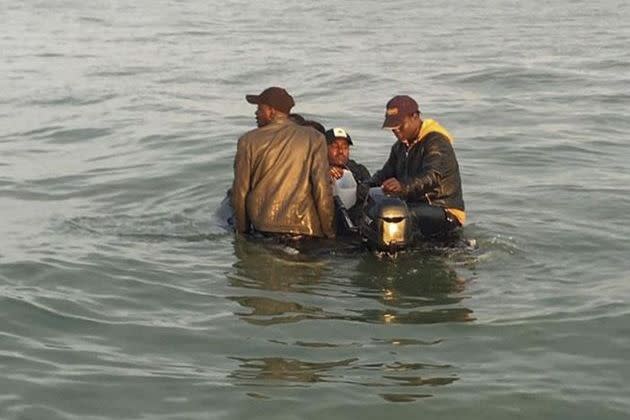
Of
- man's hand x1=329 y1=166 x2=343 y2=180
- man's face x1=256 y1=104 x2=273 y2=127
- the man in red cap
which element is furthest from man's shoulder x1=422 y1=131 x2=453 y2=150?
man's face x1=256 y1=104 x2=273 y2=127

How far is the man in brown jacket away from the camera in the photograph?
1059cm

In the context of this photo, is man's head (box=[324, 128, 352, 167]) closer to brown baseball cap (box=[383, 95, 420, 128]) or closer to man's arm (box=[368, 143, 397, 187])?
man's arm (box=[368, 143, 397, 187])

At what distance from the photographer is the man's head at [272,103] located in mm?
10555

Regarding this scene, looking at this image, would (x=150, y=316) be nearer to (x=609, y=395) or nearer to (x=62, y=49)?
(x=609, y=395)

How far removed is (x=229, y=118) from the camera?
20.3 metres

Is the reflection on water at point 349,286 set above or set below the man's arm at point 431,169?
below

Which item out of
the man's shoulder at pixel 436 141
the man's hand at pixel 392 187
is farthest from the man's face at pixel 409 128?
the man's hand at pixel 392 187

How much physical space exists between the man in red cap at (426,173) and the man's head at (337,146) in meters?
0.65

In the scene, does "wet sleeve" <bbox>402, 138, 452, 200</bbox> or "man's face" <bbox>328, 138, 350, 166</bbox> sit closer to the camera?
"wet sleeve" <bbox>402, 138, 452, 200</bbox>

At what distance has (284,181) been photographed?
10.7m

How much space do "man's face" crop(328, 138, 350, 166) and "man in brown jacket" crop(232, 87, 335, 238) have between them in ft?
2.33

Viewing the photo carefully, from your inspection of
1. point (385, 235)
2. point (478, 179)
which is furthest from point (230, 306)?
point (478, 179)

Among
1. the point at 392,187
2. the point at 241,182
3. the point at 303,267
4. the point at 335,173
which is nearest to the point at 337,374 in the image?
the point at 303,267

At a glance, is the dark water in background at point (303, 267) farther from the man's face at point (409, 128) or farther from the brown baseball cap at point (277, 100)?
the brown baseball cap at point (277, 100)
